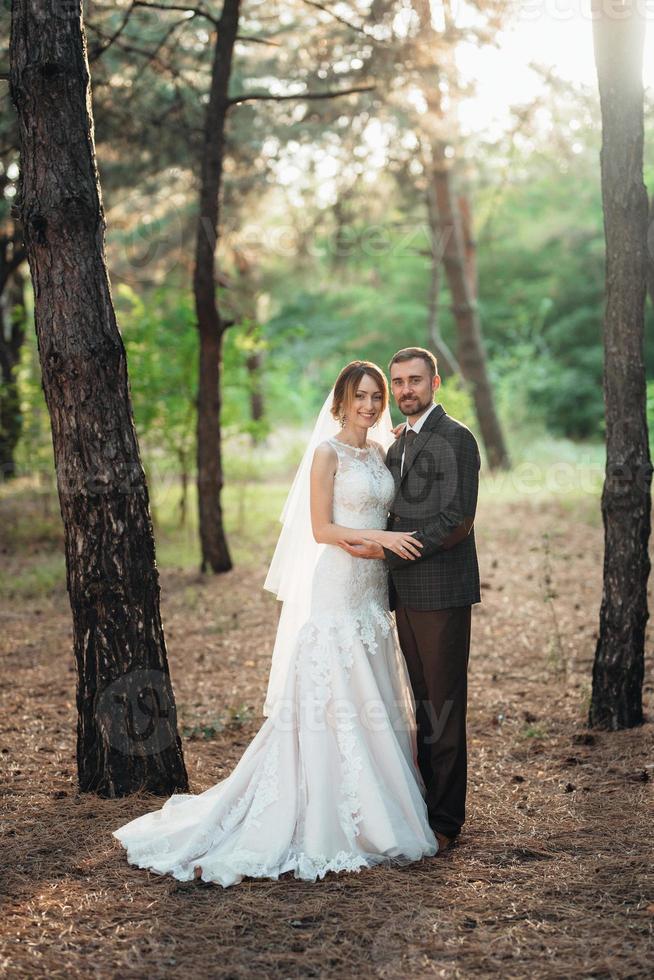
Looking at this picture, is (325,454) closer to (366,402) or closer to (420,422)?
(366,402)

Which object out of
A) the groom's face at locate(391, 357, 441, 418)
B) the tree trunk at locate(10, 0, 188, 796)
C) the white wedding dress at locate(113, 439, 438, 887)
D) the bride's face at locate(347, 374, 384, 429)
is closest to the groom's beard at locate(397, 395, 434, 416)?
the groom's face at locate(391, 357, 441, 418)

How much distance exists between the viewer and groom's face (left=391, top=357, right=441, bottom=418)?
4.20 m

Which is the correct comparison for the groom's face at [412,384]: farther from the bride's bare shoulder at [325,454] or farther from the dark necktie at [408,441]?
the bride's bare shoulder at [325,454]

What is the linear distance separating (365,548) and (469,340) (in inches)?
575

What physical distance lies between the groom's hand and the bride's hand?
54mm

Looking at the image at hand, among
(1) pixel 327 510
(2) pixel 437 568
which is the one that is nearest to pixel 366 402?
(1) pixel 327 510

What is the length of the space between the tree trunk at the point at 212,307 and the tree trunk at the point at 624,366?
515cm

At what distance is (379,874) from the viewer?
383 cm

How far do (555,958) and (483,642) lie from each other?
479 cm

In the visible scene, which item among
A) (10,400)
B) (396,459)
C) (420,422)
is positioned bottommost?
(396,459)

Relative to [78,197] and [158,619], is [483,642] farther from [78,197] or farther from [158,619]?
[78,197]

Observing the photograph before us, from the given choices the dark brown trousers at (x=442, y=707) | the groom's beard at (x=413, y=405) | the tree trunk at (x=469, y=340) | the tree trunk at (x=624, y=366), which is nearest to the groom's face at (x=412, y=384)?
the groom's beard at (x=413, y=405)

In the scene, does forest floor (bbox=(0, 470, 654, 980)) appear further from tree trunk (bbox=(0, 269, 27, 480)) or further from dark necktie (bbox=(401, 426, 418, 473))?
tree trunk (bbox=(0, 269, 27, 480))

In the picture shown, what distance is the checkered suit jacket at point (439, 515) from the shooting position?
13.5 ft
